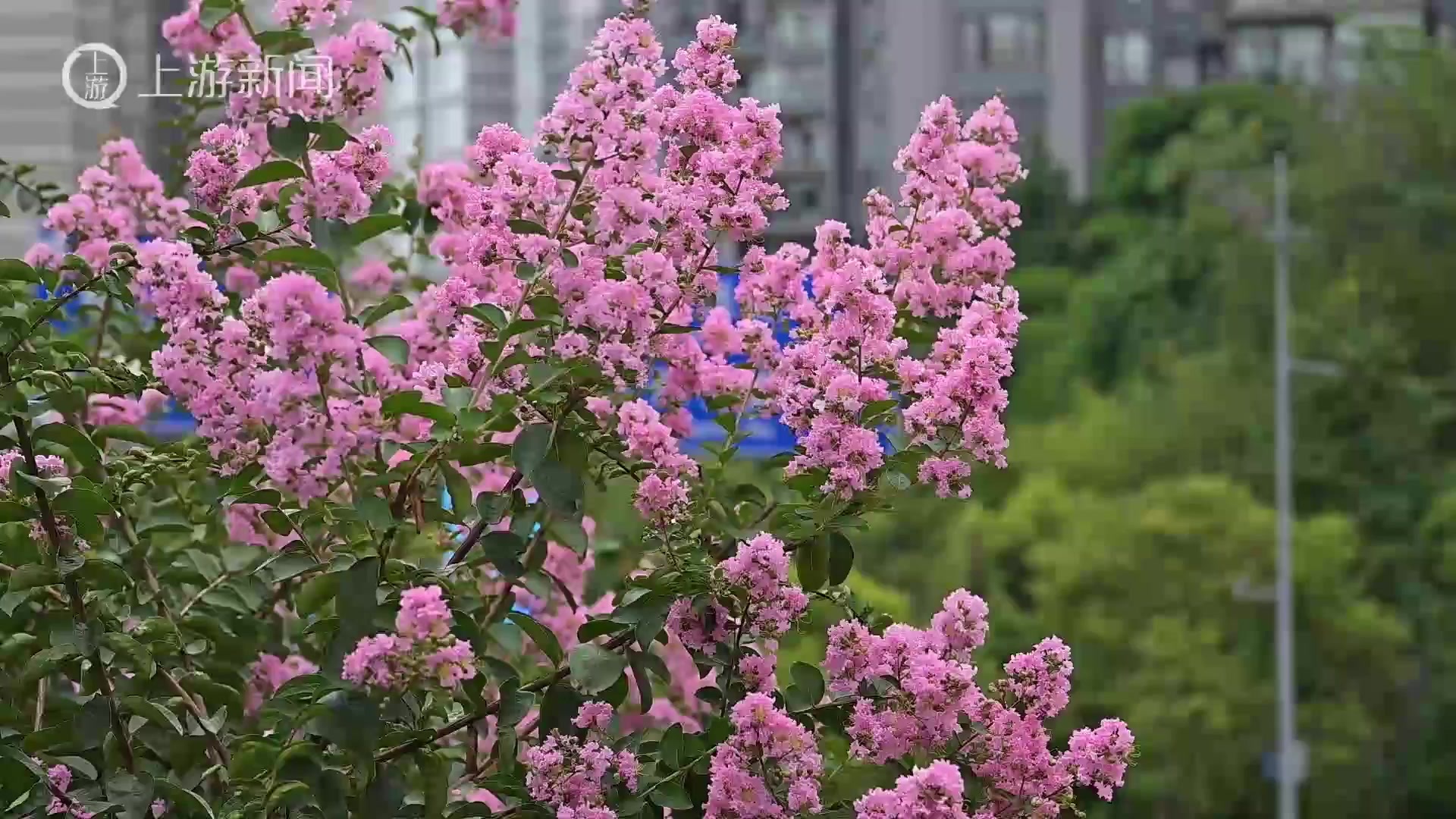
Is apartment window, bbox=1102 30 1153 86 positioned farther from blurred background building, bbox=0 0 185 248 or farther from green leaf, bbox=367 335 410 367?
green leaf, bbox=367 335 410 367

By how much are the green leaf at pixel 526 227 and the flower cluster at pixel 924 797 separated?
0.51 metres

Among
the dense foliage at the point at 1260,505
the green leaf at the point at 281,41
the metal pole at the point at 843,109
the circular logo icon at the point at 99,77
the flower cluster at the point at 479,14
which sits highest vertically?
the flower cluster at the point at 479,14

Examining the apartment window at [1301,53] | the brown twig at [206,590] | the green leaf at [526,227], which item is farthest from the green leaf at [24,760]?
the apartment window at [1301,53]

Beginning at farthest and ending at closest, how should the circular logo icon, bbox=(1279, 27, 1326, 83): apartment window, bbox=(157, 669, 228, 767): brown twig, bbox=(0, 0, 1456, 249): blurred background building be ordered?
bbox=(1279, 27, 1326, 83): apartment window < bbox=(0, 0, 1456, 249): blurred background building < the circular logo icon < bbox=(157, 669, 228, 767): brown twig

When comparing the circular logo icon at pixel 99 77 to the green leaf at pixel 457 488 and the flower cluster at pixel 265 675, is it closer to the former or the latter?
the flower cluster at pixel 265 675

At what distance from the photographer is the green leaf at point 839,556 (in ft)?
5.77

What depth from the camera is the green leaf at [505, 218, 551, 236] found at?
174 centimetres

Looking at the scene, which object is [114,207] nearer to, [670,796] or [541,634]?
[541,634]

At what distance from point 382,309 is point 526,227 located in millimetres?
134

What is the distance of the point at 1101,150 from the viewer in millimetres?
20391

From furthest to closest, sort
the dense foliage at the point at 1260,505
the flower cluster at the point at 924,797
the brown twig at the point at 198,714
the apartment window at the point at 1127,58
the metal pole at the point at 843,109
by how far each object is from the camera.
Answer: the apartment window at the point at 1127,58 → the metal pole at the point at 843,109 → the dense foliage at the point at 1260,505 → the brown twig at the point at 198,714 → the flower cluster at the point at 924,797

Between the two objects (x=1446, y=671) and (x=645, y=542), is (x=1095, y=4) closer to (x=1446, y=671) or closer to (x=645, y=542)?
(x=1446, y=671)

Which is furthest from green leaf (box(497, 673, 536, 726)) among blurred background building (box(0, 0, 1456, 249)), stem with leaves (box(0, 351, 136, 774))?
blurred background building (box(0, 0, 1456, 249))

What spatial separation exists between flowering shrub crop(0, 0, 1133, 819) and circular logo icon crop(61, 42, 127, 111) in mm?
420
